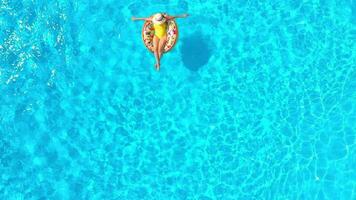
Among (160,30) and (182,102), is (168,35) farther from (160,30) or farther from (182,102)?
(182,102)

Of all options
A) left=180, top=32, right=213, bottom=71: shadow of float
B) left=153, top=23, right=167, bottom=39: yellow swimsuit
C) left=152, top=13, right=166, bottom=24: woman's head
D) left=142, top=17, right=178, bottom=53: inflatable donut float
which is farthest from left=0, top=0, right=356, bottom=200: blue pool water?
left=152, top=13, right=166, bottom=24: woman's head

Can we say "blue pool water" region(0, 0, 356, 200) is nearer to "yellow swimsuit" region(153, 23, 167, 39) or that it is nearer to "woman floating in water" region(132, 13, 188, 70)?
"woman floating in water" region(132, 13, 188, 70)

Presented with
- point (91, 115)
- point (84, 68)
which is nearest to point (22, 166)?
point (91, 115)

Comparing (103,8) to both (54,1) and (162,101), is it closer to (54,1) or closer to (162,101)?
(54,1)

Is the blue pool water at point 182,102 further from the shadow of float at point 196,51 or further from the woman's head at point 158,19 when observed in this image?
the woman's head at point 158,19

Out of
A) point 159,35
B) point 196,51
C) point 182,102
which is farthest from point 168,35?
point 182,102
